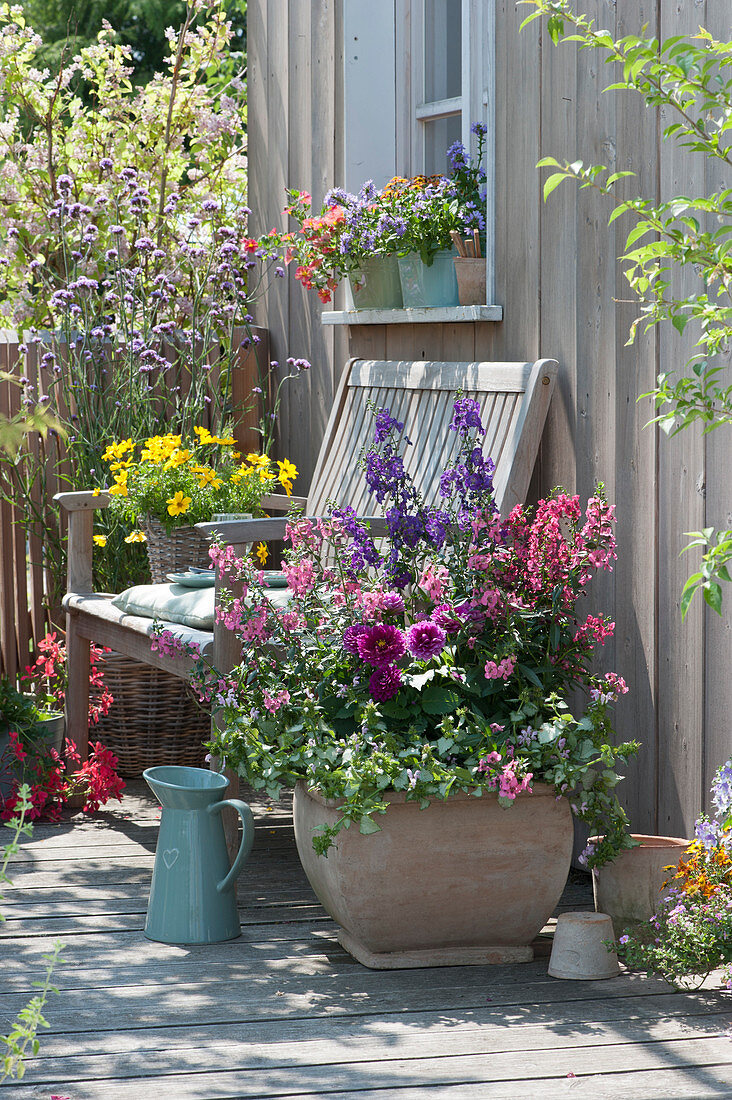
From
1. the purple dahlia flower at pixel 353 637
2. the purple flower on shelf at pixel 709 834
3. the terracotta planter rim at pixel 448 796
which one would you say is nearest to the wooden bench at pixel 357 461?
the purple dahlia flower at pixel 353 637

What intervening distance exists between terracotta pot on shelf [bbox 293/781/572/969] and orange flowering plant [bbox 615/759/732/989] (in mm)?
196

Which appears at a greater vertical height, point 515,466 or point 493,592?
point 515,466

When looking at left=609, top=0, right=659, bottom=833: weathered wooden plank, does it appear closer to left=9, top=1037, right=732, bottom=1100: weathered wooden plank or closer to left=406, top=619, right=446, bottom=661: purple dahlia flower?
left=406, top=619, right=446, bottom=661: purple dahlia flower

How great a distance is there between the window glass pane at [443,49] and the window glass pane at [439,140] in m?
0.07

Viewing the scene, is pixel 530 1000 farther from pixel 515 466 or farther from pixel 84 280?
pixel 84 280

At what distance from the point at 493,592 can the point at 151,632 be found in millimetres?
977

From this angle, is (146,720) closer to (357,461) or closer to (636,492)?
(357,461)

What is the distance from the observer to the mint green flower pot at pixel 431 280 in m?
3.48

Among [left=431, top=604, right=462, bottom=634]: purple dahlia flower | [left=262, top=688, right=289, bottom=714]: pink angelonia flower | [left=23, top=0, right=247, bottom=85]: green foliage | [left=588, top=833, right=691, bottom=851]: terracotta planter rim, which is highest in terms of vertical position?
[left=23, top=0, right=247, bottom=85]: green foliage

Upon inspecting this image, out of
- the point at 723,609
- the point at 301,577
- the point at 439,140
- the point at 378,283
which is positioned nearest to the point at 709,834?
the point at 723,609

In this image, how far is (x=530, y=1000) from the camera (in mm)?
2303

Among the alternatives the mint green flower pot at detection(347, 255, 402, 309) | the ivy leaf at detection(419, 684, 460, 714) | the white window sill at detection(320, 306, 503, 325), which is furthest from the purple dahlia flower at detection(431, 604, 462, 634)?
the mint green flower pot at detection(347, 255, 402, 309)

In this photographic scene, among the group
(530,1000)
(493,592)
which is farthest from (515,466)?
(530,1000)

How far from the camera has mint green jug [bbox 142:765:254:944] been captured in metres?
2.58
